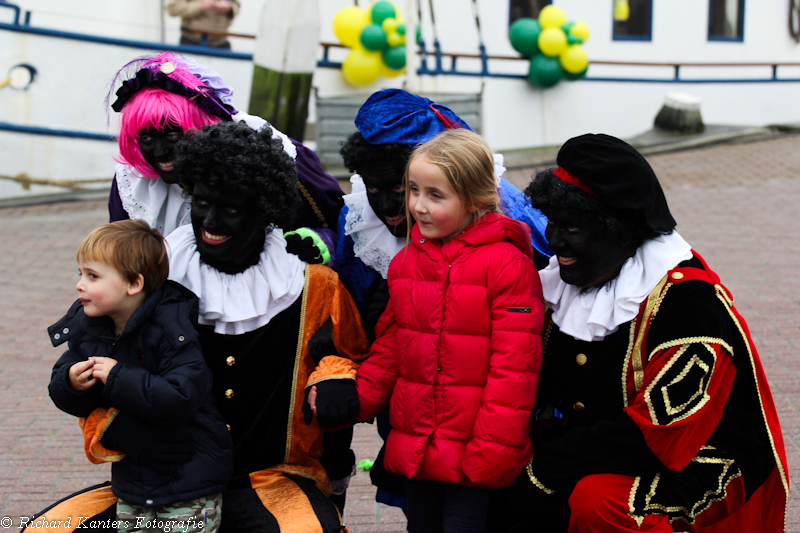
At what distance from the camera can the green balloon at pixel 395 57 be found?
1011 centimetres

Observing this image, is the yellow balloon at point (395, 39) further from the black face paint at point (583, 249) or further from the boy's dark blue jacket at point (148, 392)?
the boy's dark blue jacket at point (148, 392)

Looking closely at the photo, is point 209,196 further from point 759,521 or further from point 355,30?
point 355,30

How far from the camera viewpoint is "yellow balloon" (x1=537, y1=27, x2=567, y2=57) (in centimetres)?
1128

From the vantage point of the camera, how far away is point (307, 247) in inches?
101

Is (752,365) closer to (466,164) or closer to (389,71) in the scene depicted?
(466,164)

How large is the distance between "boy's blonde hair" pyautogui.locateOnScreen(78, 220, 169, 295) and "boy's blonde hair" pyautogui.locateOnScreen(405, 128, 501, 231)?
2.49ft

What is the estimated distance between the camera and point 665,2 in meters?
13.1

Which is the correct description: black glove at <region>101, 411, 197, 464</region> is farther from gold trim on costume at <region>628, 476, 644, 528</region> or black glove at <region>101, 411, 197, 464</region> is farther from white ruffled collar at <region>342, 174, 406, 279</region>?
gold trim on costume at <region>628, 476, 644, 528</region>

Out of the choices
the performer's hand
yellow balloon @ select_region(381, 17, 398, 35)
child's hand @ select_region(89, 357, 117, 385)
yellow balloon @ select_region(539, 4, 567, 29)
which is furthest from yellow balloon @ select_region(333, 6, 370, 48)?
child's hand @ select_region(89, 357, 117, 385)

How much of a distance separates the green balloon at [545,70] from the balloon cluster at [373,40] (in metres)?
2.29

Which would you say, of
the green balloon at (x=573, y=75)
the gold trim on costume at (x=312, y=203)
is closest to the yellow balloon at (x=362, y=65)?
the green balloon at (x=573, y=75)

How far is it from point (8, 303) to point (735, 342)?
5.78 metres

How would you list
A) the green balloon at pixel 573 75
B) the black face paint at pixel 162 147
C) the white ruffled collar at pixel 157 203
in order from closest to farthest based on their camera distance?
the black face paint at pixel 162 147 → the white ruffled collar at pixel 157 203 → the green balloon at pixel 573 75

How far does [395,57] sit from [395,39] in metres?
0.24
